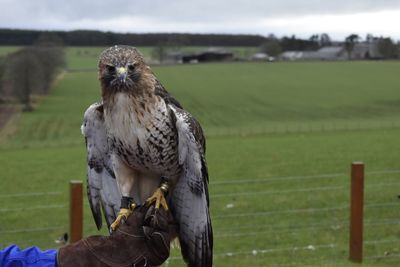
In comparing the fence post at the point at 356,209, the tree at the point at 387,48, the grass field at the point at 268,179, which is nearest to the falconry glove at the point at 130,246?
the fence post at the point at 356,209

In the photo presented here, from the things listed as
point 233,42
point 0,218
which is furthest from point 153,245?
point 233,42

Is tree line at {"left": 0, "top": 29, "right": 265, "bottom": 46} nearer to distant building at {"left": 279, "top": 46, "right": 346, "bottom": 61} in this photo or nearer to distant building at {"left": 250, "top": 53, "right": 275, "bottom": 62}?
distant building at {"left": 250, "top": 53, "right": 275, "bottom": 62}

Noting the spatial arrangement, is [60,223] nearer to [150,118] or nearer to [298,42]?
[150,118]

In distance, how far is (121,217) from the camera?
4.39 meters

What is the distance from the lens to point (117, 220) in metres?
4.37

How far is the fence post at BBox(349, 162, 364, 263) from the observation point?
7102 millimetres

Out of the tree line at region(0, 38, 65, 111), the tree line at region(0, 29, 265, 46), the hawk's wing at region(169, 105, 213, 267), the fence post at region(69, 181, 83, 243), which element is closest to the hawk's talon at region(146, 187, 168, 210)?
the hawk's wing at region(169, 105, 213, 267)

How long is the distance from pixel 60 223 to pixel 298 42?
258 feet

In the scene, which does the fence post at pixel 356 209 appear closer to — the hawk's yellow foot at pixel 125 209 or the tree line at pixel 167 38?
the hawk's yellow foot at pixel 125 209

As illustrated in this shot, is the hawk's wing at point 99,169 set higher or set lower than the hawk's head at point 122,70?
lower

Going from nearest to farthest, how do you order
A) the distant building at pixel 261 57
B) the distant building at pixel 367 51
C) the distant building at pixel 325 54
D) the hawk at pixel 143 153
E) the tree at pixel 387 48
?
1. the hawk at pixel 143 153
2. the tree at pixel 387 48
3. the distant building at pixel 367 51
4. the distant building at pixel 261 57
5. the distant building at pixel 325 54

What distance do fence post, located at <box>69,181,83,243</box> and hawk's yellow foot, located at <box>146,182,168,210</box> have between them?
7.35ft

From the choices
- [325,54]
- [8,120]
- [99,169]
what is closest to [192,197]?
[99,169]

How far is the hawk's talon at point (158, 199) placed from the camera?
4.31 meters
